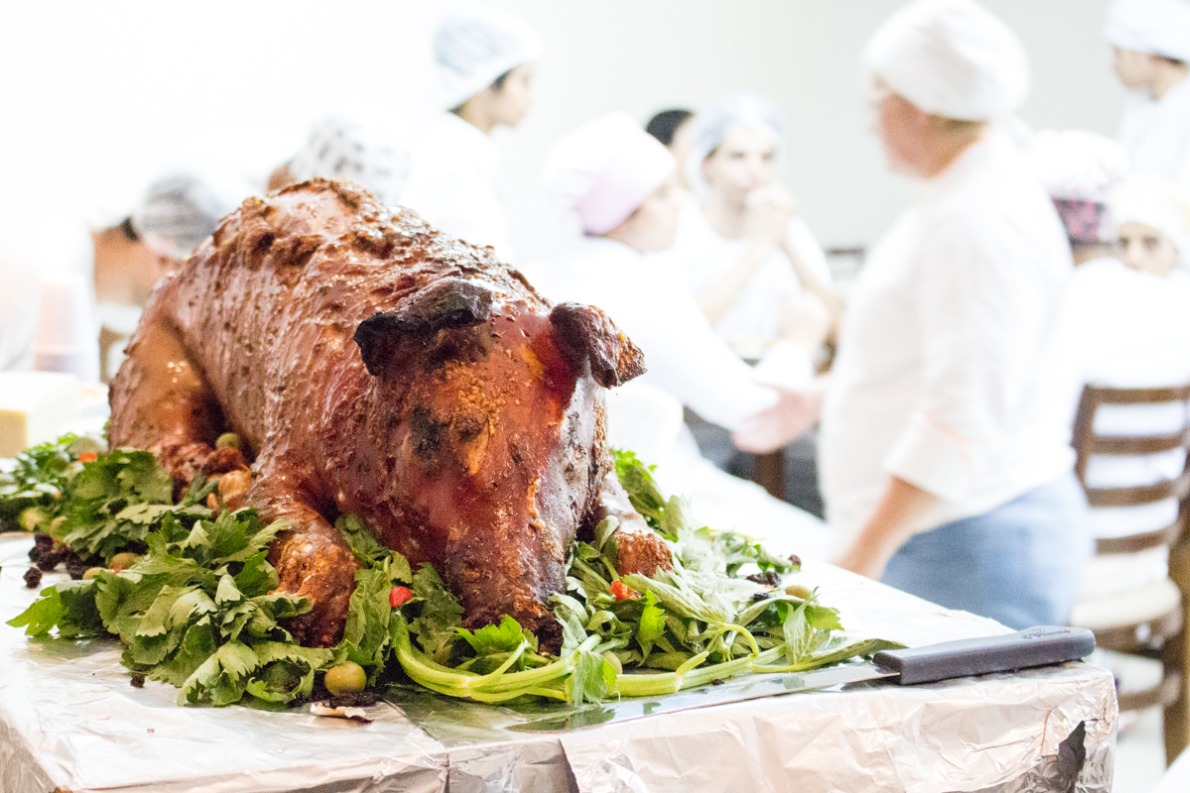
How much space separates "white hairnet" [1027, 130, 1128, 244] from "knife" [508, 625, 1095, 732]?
3.30m

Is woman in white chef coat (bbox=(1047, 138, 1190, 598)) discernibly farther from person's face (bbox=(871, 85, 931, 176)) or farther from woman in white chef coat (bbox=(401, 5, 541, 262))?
woman in white chef coat (bbox=(401, 5, 541, 262))

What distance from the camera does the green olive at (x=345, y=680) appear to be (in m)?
1.39

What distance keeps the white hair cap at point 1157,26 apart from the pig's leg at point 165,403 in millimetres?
5872

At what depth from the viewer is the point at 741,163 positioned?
281 inches

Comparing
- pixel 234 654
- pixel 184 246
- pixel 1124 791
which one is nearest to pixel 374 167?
pixel 184 246

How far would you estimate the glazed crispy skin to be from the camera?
59.6 inches

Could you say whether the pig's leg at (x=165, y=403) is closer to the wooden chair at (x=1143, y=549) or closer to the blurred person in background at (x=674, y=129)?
the wooden chair at (x=1143, y=549)

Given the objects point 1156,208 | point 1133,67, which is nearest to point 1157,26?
point 1133,67

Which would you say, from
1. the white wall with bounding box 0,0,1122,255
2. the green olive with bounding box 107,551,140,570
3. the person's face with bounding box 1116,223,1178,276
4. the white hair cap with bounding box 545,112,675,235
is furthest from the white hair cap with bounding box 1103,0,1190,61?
the green olive with bounding box 107,551,140,570

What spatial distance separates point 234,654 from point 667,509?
0.77 meters

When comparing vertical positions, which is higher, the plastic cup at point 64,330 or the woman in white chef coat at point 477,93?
the woman in white chef coat at point 477,93

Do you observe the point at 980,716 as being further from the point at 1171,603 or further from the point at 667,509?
the point at 1171,603

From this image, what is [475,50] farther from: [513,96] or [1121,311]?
[1121,311]

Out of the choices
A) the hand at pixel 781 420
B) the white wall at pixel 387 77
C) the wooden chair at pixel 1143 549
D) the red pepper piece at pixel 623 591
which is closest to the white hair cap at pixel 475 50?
the white wall at pixel 387 77
